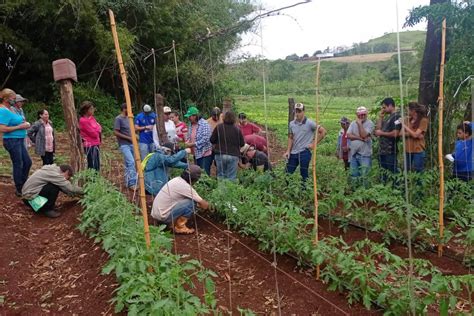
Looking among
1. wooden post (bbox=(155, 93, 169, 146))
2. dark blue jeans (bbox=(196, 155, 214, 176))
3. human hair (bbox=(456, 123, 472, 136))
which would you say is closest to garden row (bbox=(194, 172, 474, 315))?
dark blue jeans (bbox=(196, 155, 214, 176))

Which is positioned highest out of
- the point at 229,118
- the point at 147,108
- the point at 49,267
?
the point at 147,108

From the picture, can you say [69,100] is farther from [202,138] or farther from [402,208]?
[402,208]

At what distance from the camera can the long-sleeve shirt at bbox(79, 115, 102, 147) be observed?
5.51 meters

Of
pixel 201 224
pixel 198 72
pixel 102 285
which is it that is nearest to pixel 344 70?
pixel 198 72

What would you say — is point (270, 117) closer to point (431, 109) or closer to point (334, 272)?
point (431, 109)

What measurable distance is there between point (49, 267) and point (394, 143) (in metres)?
4.08

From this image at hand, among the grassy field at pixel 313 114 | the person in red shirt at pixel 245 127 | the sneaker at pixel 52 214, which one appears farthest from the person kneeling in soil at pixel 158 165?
the grassy field at pixel 313 114

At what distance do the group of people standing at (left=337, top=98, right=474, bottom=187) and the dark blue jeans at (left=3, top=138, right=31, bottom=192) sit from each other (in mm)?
4009

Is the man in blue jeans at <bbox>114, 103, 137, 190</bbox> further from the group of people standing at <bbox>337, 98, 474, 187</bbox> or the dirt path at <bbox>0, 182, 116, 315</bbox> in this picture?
the group of people standing at <bbox>337, 98, 474, 187</bbox>

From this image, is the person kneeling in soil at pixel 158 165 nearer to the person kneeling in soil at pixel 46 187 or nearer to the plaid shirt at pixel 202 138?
the plaid shirt at pixel 202 138

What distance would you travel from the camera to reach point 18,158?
498 cm

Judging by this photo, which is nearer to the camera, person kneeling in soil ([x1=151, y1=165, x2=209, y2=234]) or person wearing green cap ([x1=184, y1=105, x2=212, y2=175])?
person kneeling in soil ([x1=151, y1=165, x2=209, y2=234])

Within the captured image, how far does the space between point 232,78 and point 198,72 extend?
354cm

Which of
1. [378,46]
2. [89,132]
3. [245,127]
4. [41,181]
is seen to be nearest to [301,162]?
[245,127]
